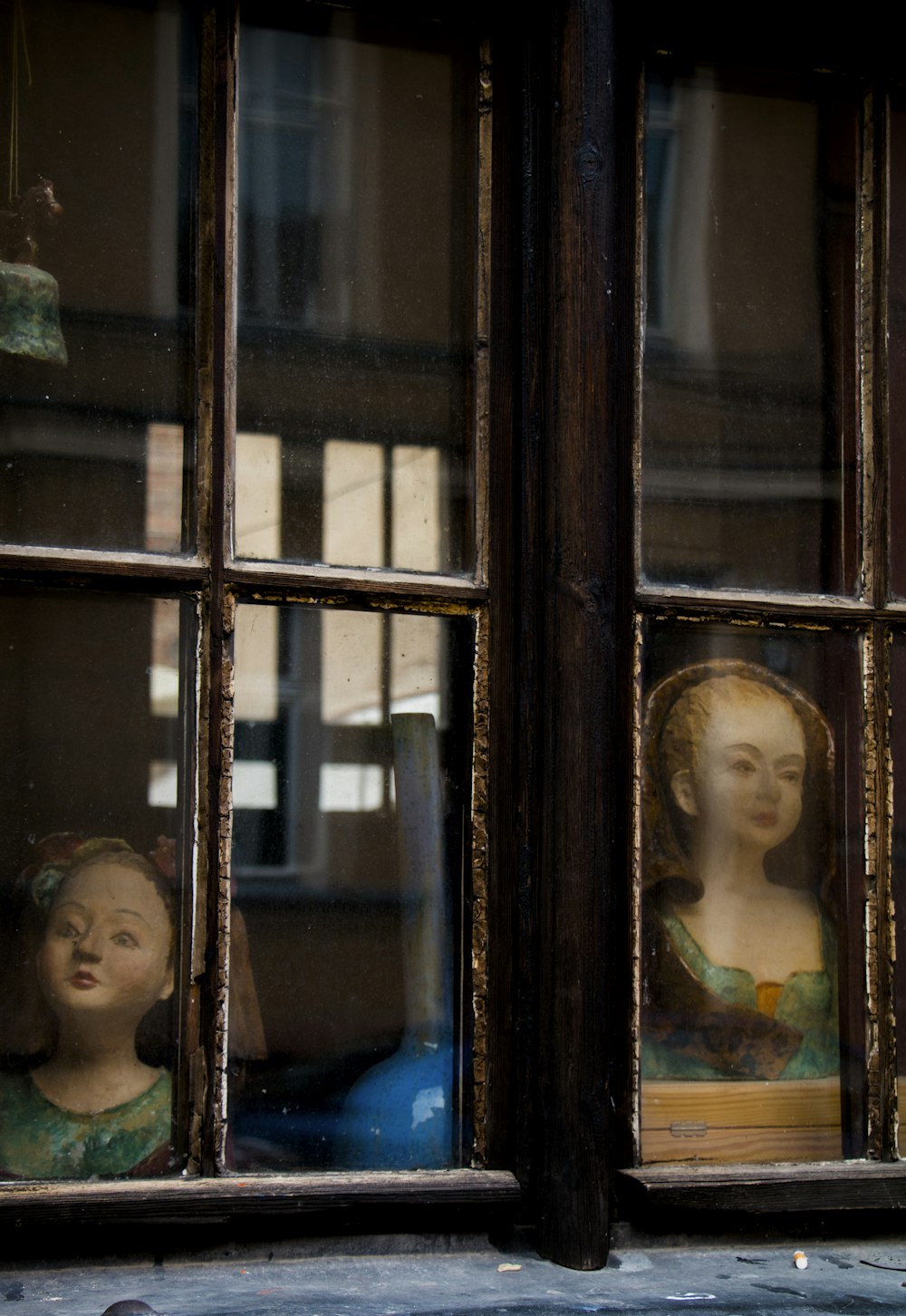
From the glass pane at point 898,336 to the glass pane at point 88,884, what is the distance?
3.53 feet

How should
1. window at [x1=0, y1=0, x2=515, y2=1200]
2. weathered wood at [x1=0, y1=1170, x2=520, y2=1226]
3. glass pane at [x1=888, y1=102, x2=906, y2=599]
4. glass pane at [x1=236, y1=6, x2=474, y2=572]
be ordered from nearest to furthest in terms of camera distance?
weathered wood at [x1=0, y1=1170, x2=520, y2=1226] < window at [x1=0, y1=0, x2=515, y2=1200] < glass pane at [x1=236, y1=6, x2=474, y2=572] < glass pane at [x1=888, y1=102, x2=906, y2=599]

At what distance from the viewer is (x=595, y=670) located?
A: 6.29ft

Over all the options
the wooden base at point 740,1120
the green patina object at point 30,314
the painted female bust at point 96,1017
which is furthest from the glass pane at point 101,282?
the wooden base at point 740,1120

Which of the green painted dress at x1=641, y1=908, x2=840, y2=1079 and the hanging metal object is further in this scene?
the green painted dress at x1=641, y1=908, x2=840, y2=1079

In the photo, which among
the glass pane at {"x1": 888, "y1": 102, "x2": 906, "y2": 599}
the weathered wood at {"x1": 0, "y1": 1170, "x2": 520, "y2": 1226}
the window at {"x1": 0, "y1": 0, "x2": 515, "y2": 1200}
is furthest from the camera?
the glass pane at {"x1": 888, "y1": 102, "x2": 906, "y2": 599}

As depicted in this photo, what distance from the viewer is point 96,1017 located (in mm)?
1820

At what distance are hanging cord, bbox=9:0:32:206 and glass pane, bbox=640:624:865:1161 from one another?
1.06 m

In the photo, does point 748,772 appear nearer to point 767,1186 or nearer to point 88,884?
point 767,1186

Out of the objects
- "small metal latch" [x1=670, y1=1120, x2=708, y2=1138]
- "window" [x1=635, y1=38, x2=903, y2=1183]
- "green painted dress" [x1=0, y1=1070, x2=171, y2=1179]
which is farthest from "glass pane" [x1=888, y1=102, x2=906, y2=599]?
"green painted dress" [x1=0, y1=1070, x2=171, y2=1179]

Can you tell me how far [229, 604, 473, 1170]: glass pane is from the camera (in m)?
1.87

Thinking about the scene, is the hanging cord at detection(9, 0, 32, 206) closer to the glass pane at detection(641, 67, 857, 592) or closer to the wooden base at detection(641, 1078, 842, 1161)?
the glass pane at detection(641, 67, 857, 592)

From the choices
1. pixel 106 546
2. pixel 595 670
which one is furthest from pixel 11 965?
pixel 595 670

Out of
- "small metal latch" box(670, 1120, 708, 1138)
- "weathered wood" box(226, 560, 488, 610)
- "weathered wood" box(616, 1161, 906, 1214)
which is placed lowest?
"weathered wood" box(616, 1161, 906, 1214)

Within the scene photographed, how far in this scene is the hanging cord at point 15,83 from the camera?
1909mm
